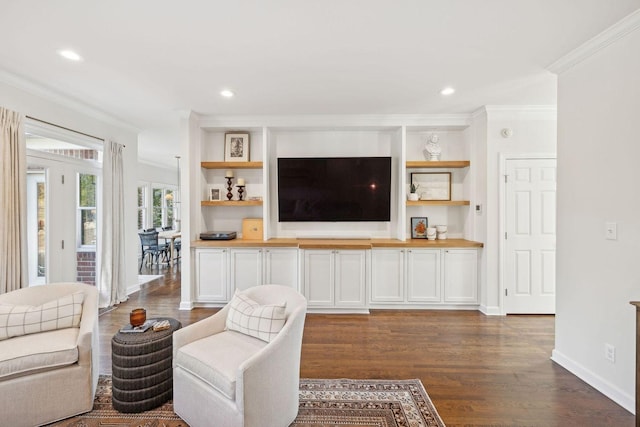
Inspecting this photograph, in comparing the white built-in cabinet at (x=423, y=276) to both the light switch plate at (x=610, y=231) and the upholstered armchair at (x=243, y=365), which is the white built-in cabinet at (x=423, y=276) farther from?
the upholstered armchair at (x=243, y=365)

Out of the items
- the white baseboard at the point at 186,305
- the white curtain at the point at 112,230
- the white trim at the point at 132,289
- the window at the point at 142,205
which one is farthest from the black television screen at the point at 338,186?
the window at the point at 142,205

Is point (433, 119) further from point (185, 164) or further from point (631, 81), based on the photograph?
point (185, 164)

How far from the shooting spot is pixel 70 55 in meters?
2.52

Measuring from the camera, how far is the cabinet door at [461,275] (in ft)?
13.2

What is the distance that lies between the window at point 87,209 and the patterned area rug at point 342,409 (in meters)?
2.66

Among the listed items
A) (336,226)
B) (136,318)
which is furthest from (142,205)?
(136,318)

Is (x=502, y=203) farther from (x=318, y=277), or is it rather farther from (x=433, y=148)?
(x=318, y=277)

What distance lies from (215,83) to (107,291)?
3.21 m

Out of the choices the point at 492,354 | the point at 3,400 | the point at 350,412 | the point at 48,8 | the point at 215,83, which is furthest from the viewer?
the point at 215,83

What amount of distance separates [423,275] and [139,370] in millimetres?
3280

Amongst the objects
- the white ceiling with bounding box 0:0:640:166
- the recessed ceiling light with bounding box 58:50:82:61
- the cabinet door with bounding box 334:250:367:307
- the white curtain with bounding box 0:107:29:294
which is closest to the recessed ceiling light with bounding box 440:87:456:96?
the white ceiling with bounding box 0:0:640:166

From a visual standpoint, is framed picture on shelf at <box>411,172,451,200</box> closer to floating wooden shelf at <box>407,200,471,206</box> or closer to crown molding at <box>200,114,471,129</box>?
floating wooden shelf at <box>407,200,471,206</box>

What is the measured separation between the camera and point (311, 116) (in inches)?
164

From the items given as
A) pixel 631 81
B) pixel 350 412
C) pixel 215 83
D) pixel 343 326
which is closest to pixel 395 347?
pixel 343 326
